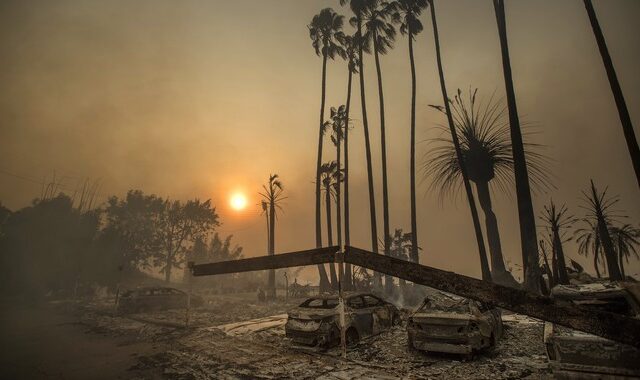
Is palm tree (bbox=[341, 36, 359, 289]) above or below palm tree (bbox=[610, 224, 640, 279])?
above

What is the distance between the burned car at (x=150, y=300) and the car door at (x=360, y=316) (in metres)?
15.2

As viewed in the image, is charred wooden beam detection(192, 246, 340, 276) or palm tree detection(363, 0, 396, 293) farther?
palm tree detection(363, 0, 396, 293)

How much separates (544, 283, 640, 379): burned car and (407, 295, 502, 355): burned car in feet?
8.11

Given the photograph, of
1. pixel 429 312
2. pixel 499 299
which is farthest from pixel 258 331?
pixel 499 299

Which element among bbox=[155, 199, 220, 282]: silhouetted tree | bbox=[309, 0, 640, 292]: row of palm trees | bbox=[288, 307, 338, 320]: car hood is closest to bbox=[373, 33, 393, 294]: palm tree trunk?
bbox=[309, 0, 640, 292]: row of palm trees

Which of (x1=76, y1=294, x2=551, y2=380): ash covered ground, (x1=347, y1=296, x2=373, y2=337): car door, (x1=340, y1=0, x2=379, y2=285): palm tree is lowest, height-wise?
(x1=76, y1=294, x2=551, y2=380): ash covered ground

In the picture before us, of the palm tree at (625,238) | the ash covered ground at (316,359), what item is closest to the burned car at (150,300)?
the ash covered ground at (316,359)

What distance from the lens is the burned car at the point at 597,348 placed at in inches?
161

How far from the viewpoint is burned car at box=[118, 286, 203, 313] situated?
60.9 ft

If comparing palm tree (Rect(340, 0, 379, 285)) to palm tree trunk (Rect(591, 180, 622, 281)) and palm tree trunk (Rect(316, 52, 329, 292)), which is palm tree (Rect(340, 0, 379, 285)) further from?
palm tree trunk (Rect(591, 180, 622, 281))

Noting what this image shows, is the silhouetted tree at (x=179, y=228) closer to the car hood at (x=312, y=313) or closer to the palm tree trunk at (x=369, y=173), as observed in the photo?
the palm tree trunk at (x=369, y=173)

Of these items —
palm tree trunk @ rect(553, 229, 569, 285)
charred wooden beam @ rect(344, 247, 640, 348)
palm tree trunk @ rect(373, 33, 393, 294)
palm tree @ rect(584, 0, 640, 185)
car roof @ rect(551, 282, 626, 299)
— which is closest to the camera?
charred wooden beam @ rect(344, 247, 640, 348)

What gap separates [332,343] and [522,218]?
1153 cm

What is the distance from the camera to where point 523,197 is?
49.7 ft
